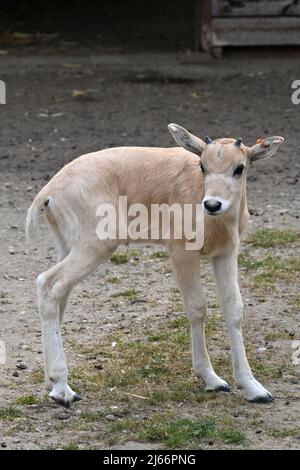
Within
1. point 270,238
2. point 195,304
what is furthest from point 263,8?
point 195,304

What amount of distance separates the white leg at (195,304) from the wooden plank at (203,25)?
9520 mm

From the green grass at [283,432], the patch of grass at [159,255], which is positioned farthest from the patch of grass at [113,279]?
the green grass at [283,432]

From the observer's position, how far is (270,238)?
9.71 metres

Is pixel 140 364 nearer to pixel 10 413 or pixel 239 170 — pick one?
pixel 10 413

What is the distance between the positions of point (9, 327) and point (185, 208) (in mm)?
1876

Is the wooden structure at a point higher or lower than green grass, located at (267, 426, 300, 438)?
higher

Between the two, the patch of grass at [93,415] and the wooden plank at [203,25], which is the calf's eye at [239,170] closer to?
the patch of grass at [93,415]

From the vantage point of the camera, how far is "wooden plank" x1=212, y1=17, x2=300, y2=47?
50.9ft

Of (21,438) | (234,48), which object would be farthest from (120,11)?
(21,438)

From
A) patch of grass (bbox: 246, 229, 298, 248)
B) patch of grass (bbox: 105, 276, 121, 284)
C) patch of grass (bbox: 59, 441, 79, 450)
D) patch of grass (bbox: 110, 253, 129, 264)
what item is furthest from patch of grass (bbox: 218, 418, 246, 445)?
patch of grass (bbox: 246, 229, 298, 248)

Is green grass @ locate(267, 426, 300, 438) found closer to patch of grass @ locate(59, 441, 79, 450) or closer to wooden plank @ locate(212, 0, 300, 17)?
patch of grass @ locate(59, 441, 79, 450)

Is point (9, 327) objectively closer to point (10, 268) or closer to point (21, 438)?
point (10, 268)

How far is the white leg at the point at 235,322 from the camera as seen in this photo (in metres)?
6.54

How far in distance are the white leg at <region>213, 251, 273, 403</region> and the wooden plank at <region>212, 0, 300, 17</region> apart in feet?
30.6
